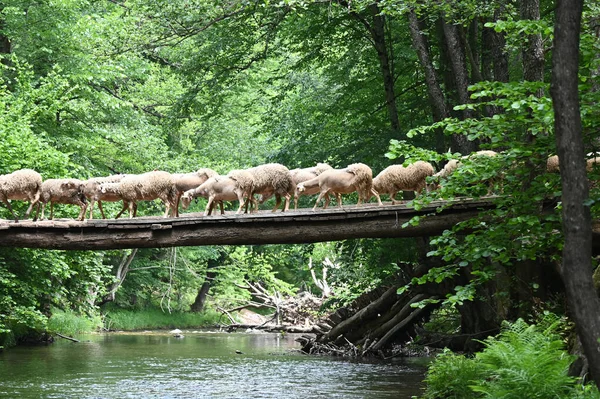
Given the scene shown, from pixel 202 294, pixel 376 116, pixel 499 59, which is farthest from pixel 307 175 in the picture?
pixel 202 294

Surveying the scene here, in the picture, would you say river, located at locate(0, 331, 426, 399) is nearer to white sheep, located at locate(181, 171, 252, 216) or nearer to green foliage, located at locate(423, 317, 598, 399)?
white sheep, located at locate(181, 171, 252, 216)

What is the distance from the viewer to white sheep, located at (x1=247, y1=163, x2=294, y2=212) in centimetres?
1305

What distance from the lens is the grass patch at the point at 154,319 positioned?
114 feet

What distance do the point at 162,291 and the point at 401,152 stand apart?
31.0m

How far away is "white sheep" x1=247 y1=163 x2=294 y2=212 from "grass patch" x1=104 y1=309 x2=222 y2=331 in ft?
72.1

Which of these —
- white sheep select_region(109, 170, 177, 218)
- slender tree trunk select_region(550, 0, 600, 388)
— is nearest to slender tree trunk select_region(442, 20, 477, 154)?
white sheep select_region(109, 170, 177, 218)

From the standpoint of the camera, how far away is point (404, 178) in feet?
44.0

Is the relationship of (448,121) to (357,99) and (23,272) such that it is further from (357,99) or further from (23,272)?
(357,99)

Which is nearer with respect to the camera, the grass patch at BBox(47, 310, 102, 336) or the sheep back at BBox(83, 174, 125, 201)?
the sheep back at BBox(83, 174, 125, 201)

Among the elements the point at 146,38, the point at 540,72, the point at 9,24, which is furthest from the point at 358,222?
the point at 9,24

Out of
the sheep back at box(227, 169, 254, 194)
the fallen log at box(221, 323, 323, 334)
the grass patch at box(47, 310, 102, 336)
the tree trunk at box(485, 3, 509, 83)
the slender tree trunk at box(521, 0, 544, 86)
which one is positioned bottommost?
the fallen log at box(221, 323, 323, 334)

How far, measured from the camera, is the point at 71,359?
62.0ft

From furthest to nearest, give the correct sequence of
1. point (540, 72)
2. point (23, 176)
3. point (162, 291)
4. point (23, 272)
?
1. point (162, 291)
2. point (23, 272)
3. point (23, 176)
4. point (540, 72)

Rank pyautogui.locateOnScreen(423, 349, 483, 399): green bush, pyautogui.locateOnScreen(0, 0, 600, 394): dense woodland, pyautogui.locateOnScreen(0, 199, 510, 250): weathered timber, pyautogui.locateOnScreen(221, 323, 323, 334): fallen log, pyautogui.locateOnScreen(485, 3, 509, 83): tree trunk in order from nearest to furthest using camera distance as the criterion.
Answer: pyautogui.locateOnScreen(0, 0, 600, 394): dense woodland
pyautogui.locateOnScreen(423, 349, 483, 399): green bush
pyautogui.locateOnScreen(0, 199, 510, 250): weathered timber
pyautogui.locateOnScreen(485, 3, 509, 83): tree trunk
pyautogui.locateOnScreen(221, 323, 323, 334): fallen log
